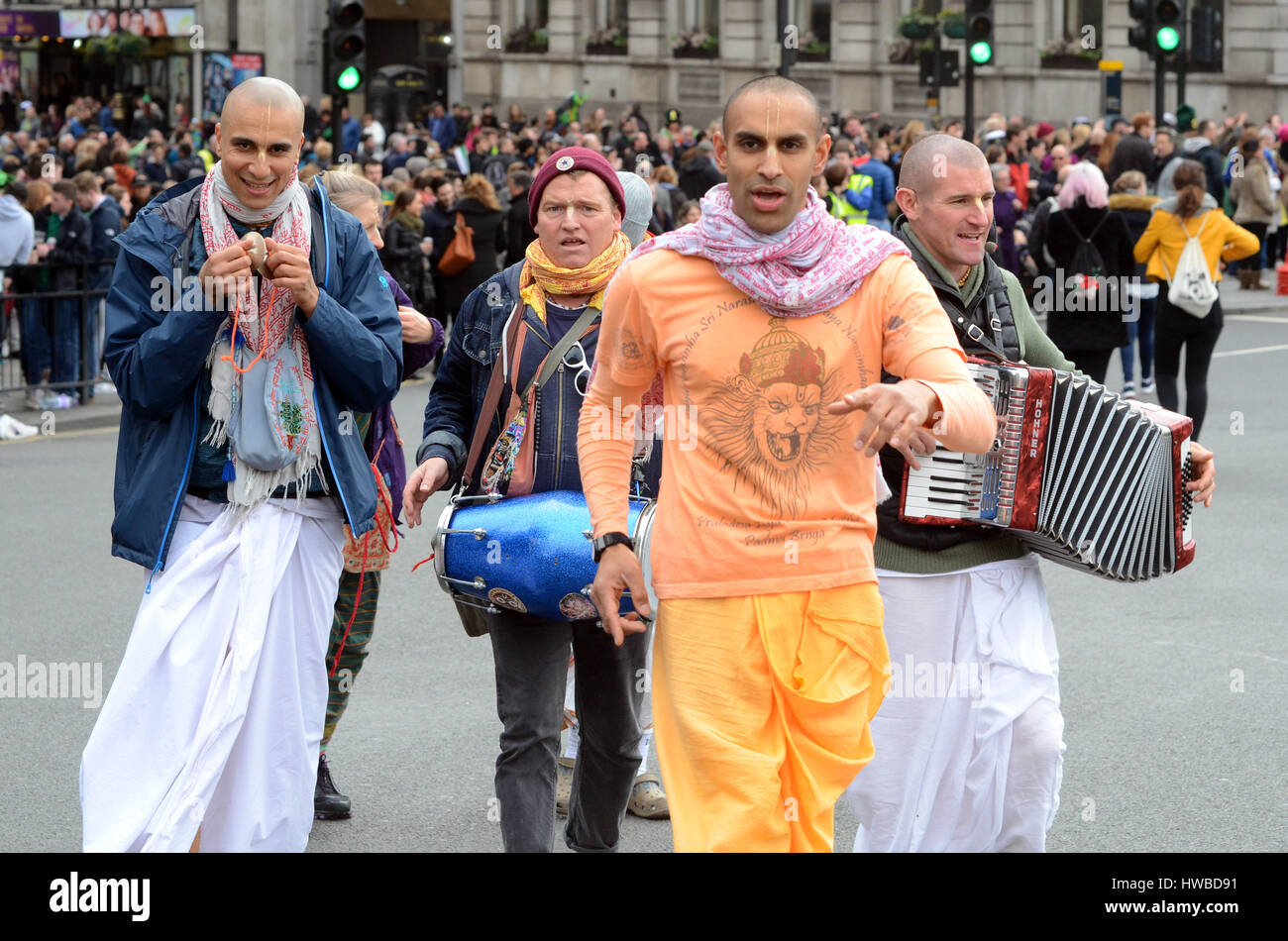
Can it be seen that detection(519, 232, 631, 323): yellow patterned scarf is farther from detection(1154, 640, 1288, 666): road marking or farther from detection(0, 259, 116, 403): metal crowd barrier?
detection(0, 259, 116, 403): metal crowd barrier

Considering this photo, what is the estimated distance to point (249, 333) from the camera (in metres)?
4.54

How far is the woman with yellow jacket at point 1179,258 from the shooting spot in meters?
12.9

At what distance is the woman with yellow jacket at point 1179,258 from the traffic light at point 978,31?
449 inches

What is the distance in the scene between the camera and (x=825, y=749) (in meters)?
3.69

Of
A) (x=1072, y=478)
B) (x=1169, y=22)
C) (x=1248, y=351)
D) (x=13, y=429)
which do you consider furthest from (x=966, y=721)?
(x=1169, y=22)

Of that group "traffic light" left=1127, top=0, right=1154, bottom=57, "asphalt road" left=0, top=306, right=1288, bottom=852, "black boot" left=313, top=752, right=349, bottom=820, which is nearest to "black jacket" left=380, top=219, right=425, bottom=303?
"asphalt road" left=0, top=306, right=1288, bottom=852

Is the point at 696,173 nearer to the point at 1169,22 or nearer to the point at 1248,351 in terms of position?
the point at 1169,22

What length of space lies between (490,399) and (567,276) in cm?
38

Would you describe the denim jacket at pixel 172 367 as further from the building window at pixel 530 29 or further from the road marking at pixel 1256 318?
the building window at pixel 530 29

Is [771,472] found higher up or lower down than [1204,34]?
lower down

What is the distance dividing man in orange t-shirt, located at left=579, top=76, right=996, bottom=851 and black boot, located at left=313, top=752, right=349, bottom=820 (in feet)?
7.88

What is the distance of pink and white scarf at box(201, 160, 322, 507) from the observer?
14.8 ft

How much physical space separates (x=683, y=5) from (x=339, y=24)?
3718 cm
